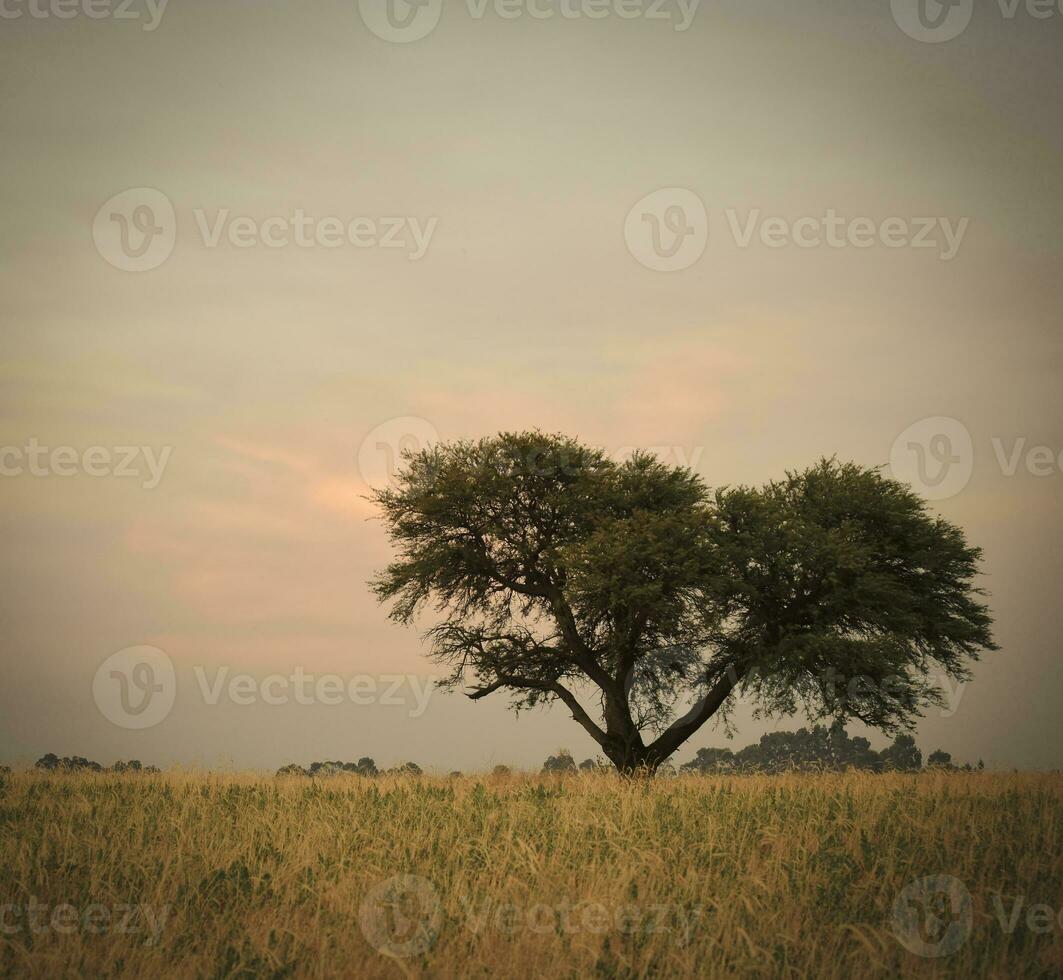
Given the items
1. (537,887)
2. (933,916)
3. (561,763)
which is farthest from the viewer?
(561,763)

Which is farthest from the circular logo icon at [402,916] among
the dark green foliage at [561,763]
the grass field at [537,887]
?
the dark green foliage at [561,763]

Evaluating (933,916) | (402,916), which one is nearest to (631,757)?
(933,916)

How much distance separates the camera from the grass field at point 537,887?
8.67m

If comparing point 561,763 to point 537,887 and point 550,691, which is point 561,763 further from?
point 537,887

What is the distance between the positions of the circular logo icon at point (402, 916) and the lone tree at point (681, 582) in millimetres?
18096

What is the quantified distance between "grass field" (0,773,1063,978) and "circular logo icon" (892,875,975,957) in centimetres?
3

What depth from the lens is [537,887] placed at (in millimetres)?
10609

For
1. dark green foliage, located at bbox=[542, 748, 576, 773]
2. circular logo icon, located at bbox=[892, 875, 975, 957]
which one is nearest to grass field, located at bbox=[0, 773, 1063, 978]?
circular logo icon, located at bbox=[892, 875, 975, 957]

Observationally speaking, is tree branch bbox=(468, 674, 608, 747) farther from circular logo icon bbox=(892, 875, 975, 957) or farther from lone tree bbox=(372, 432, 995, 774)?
circular logo icon bbox=(892, 875, 975, 957)

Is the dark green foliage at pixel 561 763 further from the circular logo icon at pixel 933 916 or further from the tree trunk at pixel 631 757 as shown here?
the circular logo icon at pixel 933 916

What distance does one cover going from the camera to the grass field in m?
8.67

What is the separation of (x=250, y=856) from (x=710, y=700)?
21260mm

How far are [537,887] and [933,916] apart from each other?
4103mm

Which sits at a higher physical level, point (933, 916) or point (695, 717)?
point (695, 717)
